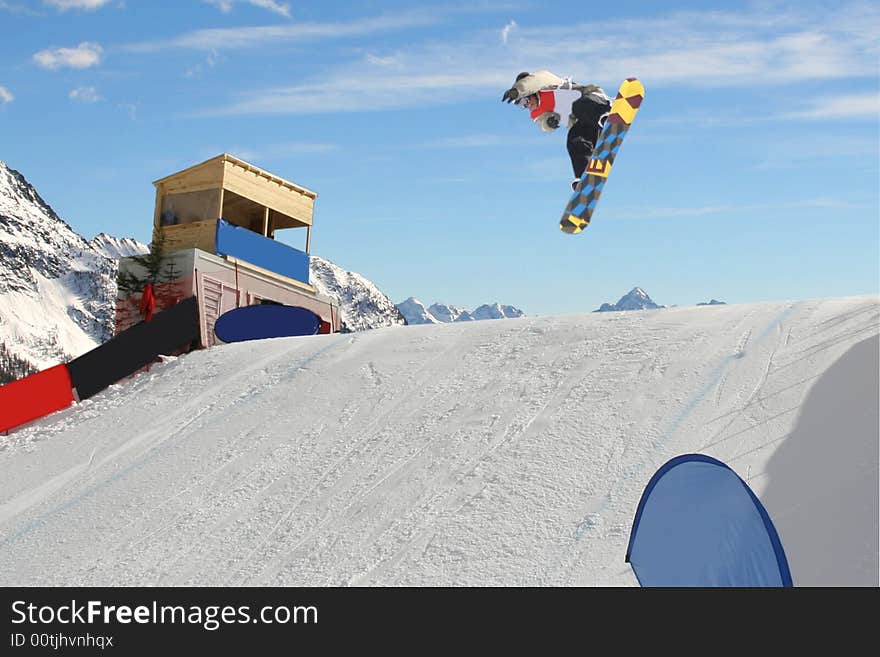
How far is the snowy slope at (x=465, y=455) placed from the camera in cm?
650

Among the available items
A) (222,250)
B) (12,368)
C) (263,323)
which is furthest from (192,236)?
(12,368)

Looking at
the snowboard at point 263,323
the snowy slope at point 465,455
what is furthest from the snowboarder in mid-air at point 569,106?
the snowboard at point 263,323

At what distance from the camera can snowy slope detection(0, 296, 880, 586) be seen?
6504 mm

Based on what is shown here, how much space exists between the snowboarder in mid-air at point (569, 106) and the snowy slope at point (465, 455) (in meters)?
2.36

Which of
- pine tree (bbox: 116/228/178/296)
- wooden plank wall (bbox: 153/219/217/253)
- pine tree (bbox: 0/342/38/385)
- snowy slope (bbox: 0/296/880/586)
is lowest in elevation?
pine tree (bbox: 0/342/38/385)

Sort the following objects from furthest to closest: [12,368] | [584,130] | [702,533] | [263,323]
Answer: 1. [12,368]
2. [263,323]
3. [584,130]
4. [702,533]

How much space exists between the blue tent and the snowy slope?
0.35m

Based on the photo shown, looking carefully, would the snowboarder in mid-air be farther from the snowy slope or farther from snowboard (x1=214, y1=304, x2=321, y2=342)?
snowboard (x1=214, y1=304, x2=321, y2=342)

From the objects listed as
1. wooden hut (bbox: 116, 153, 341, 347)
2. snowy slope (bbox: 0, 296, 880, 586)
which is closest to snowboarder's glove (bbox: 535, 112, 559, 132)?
snowy slope (bbox: 0, 296, 880, 586)

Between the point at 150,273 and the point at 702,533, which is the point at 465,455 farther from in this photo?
the point at 150,273

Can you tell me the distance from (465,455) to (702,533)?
2669mm

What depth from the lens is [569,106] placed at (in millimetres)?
11320
